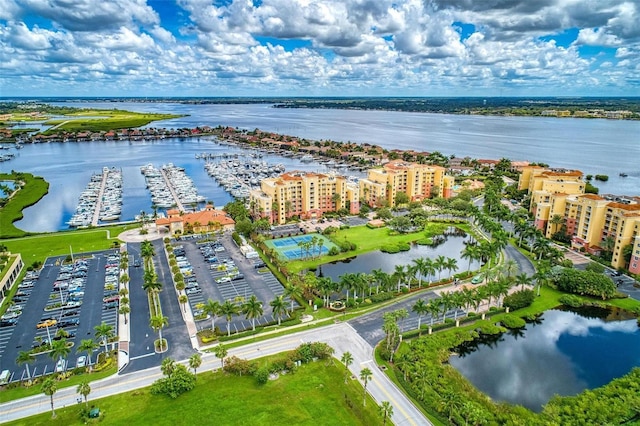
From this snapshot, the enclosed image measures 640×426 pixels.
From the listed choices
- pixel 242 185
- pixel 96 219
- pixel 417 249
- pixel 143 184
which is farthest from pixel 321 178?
pixel 143 184

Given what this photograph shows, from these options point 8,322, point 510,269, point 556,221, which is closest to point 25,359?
point 8,322

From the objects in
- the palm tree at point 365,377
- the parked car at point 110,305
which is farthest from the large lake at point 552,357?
the parked car at point 110,305

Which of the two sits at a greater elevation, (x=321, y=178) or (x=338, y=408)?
(x=321, y=178)

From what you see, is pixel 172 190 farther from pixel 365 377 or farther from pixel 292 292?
pixel 365 377

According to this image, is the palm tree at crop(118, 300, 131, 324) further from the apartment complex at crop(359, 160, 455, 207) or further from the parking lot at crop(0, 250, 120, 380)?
the apartment complex at crop(359, 160, 455, 207)

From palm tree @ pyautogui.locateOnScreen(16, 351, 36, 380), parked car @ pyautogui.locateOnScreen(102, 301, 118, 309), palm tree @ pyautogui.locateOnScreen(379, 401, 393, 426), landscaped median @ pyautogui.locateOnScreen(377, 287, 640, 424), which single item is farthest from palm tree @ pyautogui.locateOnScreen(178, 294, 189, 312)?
palm tree @ pyautogui.locateOnScreen(379, 401, 393, 426)

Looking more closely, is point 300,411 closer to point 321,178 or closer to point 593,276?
point 593,276
